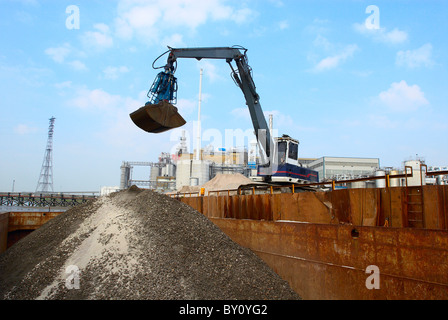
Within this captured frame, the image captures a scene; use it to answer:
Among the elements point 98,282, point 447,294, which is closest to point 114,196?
point 98,282

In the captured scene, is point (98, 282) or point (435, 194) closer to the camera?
point (435, 194)

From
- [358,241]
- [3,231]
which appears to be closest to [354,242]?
[358,241]

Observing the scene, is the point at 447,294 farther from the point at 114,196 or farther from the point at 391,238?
the point at 114,196

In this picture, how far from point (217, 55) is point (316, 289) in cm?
1087

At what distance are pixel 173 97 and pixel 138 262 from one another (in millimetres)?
6055

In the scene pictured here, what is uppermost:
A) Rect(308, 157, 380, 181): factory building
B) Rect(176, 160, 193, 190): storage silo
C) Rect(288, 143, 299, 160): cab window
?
Rect(308, 157, 380, 181): factory building

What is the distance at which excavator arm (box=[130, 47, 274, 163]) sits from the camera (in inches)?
368

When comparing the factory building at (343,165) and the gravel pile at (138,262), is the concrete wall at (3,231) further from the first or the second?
the factory building at (343,165)

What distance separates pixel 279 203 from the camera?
317 inches

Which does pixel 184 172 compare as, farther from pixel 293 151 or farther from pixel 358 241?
pixel 358 241

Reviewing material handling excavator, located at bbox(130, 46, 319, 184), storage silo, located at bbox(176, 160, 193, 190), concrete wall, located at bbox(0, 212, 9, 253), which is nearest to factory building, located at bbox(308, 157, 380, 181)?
storage silo, located at bbox(176, 160, 193, 190)

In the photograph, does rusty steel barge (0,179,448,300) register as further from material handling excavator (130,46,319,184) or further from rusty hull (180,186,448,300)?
material handling excavator (130,46,319,184)

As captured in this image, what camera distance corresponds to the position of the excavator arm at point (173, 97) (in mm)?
9359
